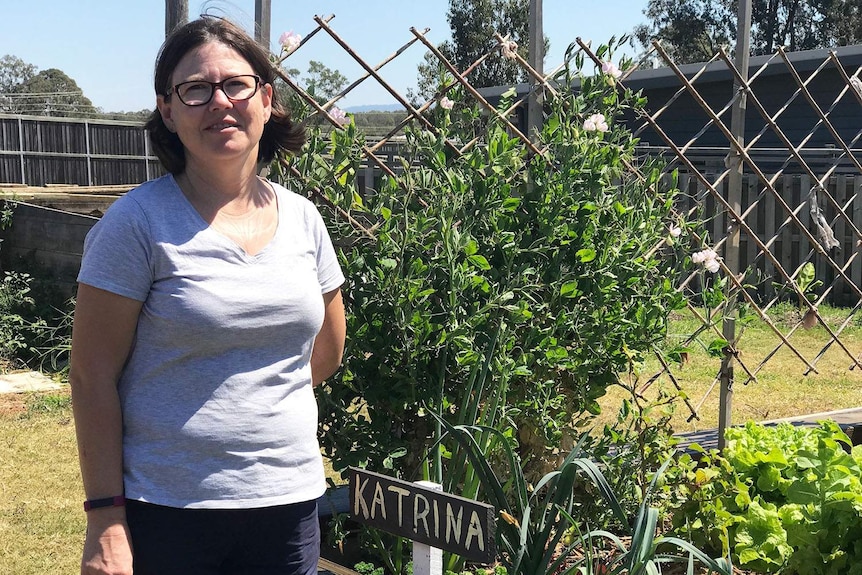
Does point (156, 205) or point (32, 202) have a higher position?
point (156, 205)

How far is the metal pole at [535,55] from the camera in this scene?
12.1ft

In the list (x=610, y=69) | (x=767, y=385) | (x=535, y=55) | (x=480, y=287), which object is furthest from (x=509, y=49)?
(x=767, y=385)

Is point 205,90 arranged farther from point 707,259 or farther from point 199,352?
point 707,259

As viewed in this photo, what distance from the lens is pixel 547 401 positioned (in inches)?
120

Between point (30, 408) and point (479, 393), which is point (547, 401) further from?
point (30, 408)

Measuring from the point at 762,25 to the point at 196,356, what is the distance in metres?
41.4

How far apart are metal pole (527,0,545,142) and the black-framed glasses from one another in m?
1.97

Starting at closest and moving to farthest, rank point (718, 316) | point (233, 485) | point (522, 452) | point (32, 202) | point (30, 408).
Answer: point (233, 485)
point (522, 452)
point (718, 316)
point (30, 408)
point (32, 202)

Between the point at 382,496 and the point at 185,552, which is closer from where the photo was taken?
the point at 185,552

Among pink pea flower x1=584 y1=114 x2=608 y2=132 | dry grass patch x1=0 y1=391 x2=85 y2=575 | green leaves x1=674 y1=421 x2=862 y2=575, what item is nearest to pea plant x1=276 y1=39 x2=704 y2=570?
pink pea flower x1=584 y1=114 x2=608 y2=132

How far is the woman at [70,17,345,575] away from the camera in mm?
1682

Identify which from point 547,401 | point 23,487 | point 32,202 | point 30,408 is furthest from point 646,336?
point 32,202

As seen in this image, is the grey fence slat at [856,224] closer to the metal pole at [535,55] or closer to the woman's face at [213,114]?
the metal pole at [535,55]

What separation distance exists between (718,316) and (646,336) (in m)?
0.87
